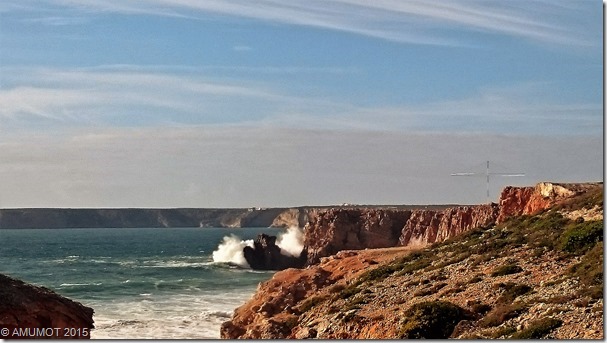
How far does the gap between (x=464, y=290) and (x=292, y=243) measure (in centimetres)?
6725

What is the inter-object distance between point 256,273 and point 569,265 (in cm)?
6092

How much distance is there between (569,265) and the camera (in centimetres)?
2878

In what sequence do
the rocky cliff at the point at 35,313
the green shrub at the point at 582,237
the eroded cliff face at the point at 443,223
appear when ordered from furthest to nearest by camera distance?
1. the eroded cliff face at the point at 443,223
2. the green shrub at the point at 582,237
3. the rocky cliff at the point at 35,313

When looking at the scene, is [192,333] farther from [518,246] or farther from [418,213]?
[418,213]

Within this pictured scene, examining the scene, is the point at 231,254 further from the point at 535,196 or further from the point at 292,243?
the point at 535,196

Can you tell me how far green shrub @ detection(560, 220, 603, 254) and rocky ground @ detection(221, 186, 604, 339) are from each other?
0.05m

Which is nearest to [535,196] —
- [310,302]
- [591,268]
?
[310,302]

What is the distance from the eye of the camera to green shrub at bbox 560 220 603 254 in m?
30.4

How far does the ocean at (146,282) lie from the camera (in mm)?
43244

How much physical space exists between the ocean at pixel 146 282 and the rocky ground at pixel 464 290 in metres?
5.95

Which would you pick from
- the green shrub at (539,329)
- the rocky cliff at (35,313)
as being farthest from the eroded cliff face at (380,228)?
the rocky cliff at (35,313)

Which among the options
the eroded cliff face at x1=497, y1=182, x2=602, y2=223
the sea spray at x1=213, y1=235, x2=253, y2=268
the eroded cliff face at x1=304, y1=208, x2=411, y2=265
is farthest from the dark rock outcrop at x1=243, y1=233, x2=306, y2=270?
the eroded cliff face at x1=497, y1=182, x2=602, y2=223

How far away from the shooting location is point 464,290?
94.9 feet

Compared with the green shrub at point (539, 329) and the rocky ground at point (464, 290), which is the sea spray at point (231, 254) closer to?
the rocky ground at point (464, 290)
